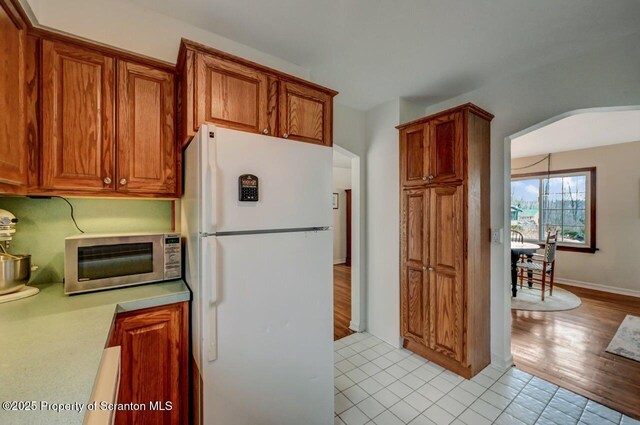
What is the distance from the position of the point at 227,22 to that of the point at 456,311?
9.00ft

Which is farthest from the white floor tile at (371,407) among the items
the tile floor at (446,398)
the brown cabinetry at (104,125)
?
the brown cabinetry at (104,125)

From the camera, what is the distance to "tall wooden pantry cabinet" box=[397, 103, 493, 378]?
217cm

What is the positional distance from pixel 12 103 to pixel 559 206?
7191mm

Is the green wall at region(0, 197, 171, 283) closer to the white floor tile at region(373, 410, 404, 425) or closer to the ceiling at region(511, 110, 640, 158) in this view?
the white floor tile at region(373, 410, 404, 425)

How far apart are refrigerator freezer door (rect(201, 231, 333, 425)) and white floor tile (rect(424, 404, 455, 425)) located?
0.71 metres

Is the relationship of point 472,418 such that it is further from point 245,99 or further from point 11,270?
point 11,270

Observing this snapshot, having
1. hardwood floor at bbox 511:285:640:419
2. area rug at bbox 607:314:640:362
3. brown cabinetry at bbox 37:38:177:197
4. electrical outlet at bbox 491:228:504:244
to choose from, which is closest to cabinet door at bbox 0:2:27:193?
brown cabinetry at bbox 37:38:177:197

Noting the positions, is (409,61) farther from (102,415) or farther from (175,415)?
(175,415)

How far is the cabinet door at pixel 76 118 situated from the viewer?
54.0 inches

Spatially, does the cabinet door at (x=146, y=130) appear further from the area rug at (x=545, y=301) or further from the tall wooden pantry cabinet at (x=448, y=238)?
the area rug at (x=545, y=301)

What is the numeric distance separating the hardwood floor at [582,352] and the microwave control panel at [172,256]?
2.93 meters

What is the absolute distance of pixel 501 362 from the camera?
2318 millimetres

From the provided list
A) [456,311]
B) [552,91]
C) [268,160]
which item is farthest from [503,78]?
[268,160]

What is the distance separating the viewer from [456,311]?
222 centimetres
